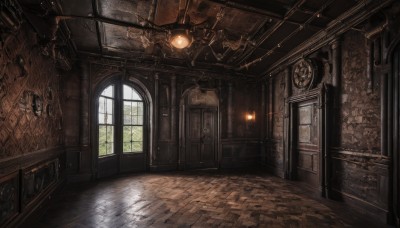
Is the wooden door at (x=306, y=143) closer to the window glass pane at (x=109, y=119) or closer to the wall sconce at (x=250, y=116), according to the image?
the wall sconce at (x=250, y=116)

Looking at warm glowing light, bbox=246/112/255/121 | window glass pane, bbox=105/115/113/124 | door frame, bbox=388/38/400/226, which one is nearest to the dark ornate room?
door frame, bbox=388/38/400/226

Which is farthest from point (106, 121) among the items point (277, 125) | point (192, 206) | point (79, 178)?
point (277, 125)

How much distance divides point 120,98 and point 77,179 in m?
2.57

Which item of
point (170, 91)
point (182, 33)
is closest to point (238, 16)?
point (182, 33)

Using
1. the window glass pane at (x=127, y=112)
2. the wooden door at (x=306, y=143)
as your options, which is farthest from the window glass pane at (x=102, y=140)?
the wooden door at (x=306, y=143)

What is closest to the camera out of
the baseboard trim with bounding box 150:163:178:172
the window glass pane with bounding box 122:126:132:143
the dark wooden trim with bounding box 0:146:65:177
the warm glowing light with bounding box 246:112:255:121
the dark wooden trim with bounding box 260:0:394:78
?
the dark wooden trim with bounding box 0:146:65:177

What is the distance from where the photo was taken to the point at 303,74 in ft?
17.5

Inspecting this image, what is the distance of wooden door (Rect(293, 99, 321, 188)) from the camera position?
514cm

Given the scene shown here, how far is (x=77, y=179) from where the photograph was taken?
18.4 ft

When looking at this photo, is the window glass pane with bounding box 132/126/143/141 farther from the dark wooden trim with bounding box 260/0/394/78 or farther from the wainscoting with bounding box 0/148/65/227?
the dark wooden trim with bounding box 260/0/394/78

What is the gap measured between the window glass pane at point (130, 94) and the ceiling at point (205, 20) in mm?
1502

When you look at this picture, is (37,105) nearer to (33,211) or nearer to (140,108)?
(33,211)

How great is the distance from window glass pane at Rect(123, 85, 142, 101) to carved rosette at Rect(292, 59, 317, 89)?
15.8 feet

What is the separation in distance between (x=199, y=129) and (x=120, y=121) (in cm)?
266
